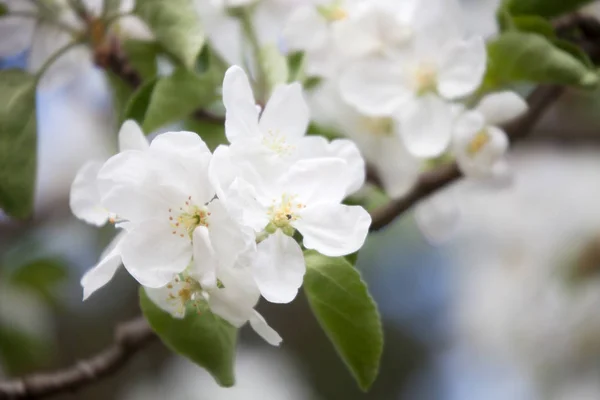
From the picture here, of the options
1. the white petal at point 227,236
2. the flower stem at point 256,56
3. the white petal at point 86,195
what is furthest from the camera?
the flower stem at point 256,56

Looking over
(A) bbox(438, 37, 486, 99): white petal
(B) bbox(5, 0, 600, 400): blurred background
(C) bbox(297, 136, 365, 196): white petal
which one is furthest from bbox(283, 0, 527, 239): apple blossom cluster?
(B) bbox(5, 0, 600, 400): blurred background

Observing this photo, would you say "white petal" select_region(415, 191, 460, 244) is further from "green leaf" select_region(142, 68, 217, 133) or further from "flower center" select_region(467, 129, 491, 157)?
"green leaf" select_region(142, 68, 217, 133)

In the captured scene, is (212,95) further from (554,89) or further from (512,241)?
(512,241)

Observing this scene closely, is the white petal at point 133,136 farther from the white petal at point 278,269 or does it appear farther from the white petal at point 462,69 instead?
the white petal at point 462,69

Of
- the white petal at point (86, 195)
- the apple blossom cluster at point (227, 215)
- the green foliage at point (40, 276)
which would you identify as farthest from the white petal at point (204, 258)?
the green foliage at point (40, 276)

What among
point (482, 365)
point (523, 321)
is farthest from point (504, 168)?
point (482, 365)

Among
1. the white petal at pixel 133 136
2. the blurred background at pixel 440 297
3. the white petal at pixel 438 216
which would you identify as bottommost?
the blurred background at pixel 440 297

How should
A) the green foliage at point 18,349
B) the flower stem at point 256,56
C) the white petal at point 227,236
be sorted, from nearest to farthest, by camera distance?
1. the white petal at point 227,236
2. the flower stem at point 256,56
3. the green foliage at point 18,349
